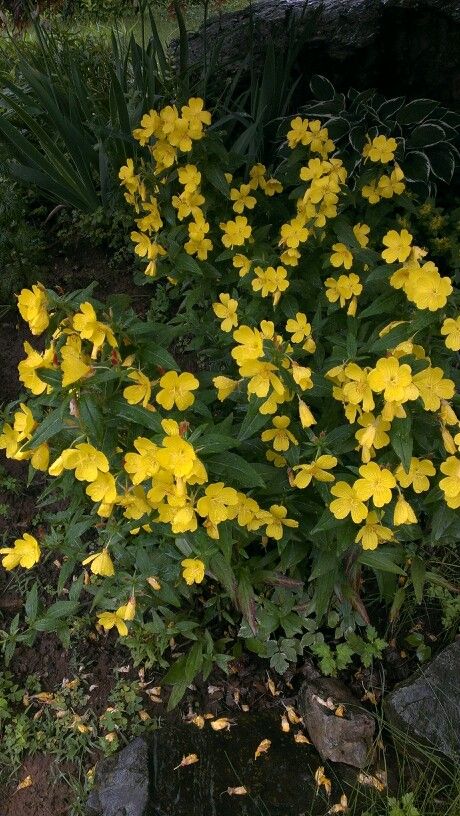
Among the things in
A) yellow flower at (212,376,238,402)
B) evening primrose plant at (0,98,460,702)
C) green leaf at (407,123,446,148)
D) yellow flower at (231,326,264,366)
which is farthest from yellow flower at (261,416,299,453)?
green leaf at (407,123,446,148)

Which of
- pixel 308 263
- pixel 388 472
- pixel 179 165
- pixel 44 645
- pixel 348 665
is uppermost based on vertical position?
pixel 179 165

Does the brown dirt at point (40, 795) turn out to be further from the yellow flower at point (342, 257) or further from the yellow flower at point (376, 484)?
the yellow flower at point (342, 257)

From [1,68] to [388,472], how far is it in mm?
3777

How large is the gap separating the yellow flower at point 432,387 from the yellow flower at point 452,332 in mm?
76

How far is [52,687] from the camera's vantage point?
2141mm

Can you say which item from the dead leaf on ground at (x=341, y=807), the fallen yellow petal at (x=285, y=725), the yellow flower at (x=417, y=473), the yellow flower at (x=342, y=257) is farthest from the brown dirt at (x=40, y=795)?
the yellow flower at (x=342, y=257)

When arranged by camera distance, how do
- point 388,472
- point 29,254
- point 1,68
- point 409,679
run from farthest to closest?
1. point 1,68
2. point 29,254
3. point 409,679
4. point 388,472

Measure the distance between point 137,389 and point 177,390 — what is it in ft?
0.29

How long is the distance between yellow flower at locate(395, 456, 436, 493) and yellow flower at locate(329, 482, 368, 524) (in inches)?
4.2

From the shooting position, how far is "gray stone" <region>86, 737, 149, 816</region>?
1723mm

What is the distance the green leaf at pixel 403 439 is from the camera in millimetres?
1410

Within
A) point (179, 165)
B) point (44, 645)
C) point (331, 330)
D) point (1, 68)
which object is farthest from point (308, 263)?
point (1, 68)

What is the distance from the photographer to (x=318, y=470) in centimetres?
153

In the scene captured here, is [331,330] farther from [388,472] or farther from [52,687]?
[52,687]
